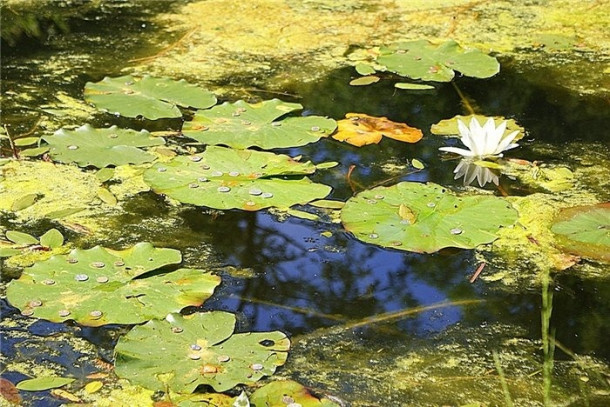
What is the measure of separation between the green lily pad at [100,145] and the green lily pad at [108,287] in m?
0.48

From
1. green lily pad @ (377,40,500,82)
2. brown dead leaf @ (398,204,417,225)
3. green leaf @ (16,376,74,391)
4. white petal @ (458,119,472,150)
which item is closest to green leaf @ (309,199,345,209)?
brown dead leaf @ (398,204,417,225)

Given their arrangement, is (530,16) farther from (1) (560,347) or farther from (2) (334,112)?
(1) (560,347)

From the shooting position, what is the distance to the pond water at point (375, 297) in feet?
4.74

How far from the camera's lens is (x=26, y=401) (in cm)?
138

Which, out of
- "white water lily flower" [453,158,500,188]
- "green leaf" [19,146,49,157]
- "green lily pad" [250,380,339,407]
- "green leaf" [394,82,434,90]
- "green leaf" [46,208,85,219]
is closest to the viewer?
"green lily pad" [250,380,339,407]

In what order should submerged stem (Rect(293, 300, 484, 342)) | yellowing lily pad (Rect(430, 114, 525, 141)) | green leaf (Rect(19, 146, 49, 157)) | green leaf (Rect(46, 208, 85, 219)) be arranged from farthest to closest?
yellowing lily pad (Rect(430, 114, 525, 141))
green leaf (Rect(19, 146, 49, 157))
green leaf (Rect(46, 208, 85, 219))
submerged stem (Rect(293, 300, 484, 342))

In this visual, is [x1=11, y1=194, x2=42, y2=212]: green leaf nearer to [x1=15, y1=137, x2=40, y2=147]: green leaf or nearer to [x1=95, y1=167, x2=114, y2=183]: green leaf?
[x1=95, y1=167, x2=114, y2=183]: green leaf

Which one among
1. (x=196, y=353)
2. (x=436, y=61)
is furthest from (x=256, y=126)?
(x=196, y=353)

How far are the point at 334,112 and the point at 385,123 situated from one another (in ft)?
0.57

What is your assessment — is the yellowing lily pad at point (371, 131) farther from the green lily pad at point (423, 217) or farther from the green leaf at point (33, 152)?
the green leaf at point (33, 152)

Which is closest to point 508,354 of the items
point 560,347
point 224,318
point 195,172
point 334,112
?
point 560,347

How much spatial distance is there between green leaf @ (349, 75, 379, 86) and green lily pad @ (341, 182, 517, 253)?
75 cm

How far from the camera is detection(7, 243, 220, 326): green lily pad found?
1579 mm

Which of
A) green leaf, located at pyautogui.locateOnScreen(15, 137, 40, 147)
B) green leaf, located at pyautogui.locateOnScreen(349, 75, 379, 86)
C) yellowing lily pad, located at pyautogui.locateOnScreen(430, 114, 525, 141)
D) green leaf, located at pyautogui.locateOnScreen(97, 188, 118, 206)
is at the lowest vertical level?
green leaf, located at pyautogui.locateOnScreen(349, 75, 379, 86)
